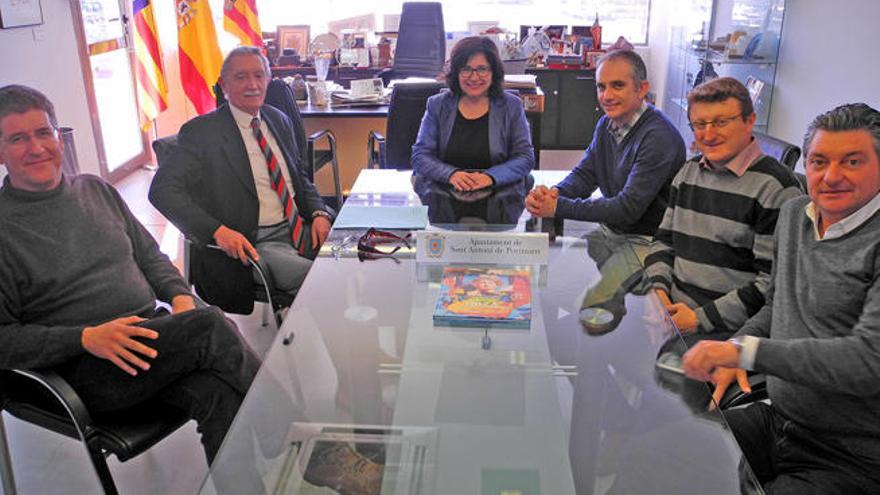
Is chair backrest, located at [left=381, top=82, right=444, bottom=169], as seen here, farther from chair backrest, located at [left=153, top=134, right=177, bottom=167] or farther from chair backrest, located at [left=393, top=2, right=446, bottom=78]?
chair backrest, located at [left=393, top=2, right=446, bottom=78]

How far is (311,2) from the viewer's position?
6.50 metres

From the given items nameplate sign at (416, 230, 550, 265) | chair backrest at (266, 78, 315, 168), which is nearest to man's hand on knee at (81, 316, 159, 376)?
nameplate sign at (416, 230, 550, 265)

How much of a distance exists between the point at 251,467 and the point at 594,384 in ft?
2.43

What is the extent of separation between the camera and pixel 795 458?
1.43 m

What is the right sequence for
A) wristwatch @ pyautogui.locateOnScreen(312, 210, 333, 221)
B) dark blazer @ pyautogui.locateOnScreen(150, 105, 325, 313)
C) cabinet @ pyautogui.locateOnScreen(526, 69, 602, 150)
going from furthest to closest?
cabinet @ pyautogui.locateOnScreen(526, 69, 602, 150)
wristwatch @ pyautogui.locateOnScreen(312, 210, 333, 221)
dark blazer @ pyautogui.locateOnScreen(150, 105, 325, 313)

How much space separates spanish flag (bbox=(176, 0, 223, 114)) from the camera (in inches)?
201

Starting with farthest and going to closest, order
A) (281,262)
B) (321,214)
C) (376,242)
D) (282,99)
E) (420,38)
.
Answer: (420,38), (282,99), (321,214), (281,262), (376,242)

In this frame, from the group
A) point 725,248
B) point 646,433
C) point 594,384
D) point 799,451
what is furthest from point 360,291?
point 799,451

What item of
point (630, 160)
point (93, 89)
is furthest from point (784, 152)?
point (93, 89)

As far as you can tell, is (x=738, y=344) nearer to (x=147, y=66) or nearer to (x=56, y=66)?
(x=56, y=66)

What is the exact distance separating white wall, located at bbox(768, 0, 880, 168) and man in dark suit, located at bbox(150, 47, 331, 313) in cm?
262

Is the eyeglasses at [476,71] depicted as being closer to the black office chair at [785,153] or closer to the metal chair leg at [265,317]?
the black office chair at [785,153]

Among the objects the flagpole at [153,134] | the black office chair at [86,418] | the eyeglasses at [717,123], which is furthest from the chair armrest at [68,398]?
the flagpole at [153,134]

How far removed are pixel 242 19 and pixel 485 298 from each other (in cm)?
424
